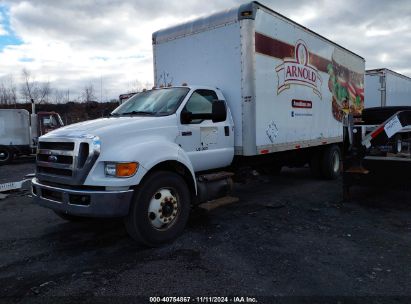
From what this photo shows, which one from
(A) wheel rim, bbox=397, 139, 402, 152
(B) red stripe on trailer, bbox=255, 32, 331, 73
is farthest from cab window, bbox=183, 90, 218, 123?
(A) wheel rim, bbox=397, 139, 402, 152

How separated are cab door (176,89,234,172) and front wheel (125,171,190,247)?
66 cm

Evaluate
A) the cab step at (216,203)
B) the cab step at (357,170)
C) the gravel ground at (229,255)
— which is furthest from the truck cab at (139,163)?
the cab step at (357,170)

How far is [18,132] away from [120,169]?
1443 cm

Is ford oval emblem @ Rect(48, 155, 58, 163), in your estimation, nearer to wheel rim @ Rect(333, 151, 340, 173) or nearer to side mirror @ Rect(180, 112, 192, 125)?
side mirror @ Rect(180, 112, 192, 125)

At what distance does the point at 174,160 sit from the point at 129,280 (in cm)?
171

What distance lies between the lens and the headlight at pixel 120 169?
4.33 meters

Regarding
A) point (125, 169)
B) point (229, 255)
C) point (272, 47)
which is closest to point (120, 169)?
point (125, 169)

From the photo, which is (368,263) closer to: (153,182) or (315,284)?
(315,284)

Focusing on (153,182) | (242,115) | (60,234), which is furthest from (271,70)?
(60,234)

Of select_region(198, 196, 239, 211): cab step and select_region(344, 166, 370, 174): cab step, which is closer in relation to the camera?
select_region(198, 196, 239, 211): cab step

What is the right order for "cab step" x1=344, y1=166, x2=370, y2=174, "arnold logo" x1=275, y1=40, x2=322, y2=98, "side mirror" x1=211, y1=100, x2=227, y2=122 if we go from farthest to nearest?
"arnold logo" x1=275, y1=40, x2=322, y2=98, "cab step" x1=344, y1=166, x2=370, y2=174, "side mirror" x1=211, y1=100, x2=227, y2=122

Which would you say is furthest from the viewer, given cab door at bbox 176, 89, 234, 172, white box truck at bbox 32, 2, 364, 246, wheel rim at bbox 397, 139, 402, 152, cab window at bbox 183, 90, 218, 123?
wheel rim at bbox 397, 139, 402, 152

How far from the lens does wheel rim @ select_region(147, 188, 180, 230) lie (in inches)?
186

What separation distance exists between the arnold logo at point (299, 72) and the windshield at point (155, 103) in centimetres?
220
